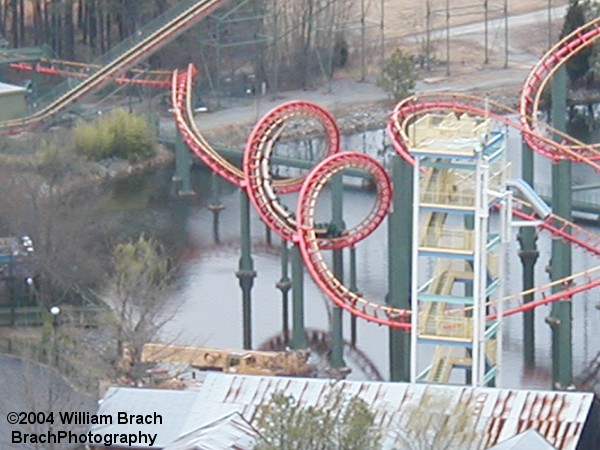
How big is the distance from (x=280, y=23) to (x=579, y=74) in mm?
8968

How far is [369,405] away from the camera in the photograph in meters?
38.3

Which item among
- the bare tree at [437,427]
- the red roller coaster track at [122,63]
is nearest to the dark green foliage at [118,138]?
→ the red roller coaster track at [122,63]

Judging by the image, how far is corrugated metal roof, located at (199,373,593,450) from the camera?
37.6 m

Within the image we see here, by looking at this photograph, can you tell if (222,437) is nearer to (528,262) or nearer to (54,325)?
(54,325)

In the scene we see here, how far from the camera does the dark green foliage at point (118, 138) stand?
208ft

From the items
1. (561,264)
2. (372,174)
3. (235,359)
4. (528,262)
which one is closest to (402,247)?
(372,174)

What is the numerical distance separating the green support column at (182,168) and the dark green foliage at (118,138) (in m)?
2.55

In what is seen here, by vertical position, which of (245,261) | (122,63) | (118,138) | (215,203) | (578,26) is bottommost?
(245,261)

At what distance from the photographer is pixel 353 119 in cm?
6969

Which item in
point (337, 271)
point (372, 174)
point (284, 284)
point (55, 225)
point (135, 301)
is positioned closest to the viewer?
point (135, 301)

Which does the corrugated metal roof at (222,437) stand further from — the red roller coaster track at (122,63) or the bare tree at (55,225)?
the red roller coaster track at (122,63)

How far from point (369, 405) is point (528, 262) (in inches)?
587

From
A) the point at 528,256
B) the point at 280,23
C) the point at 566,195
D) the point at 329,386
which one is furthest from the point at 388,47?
the point at 329,386

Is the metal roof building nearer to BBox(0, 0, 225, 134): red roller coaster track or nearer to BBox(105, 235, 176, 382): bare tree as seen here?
BBox(105, 235, 176, 382): bare tree
